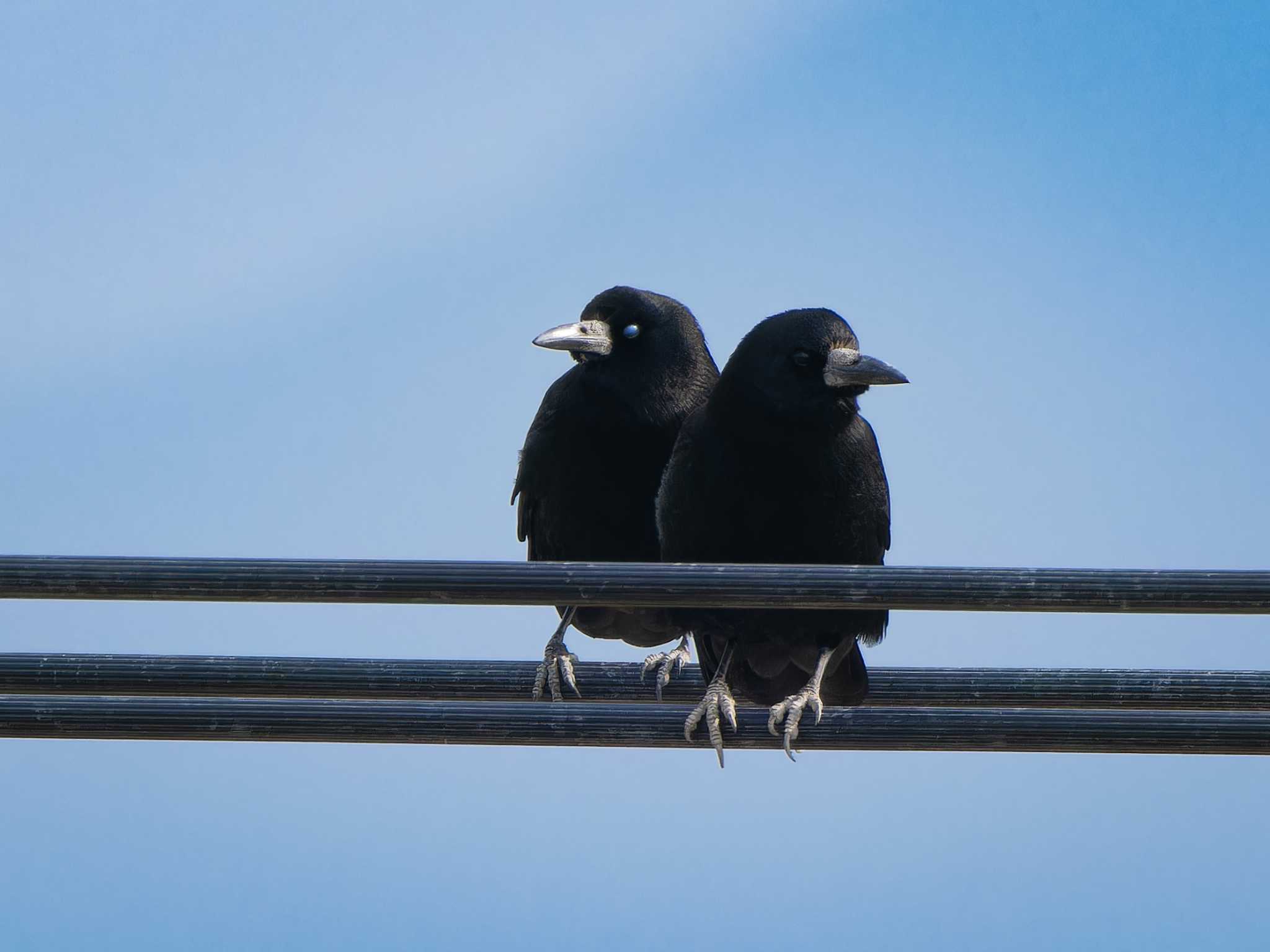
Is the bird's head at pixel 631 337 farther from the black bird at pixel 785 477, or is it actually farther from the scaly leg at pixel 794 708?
the scaly leg at pixel 794 708

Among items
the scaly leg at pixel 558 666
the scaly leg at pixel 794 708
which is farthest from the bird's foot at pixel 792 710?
the scaly leg at pixel 558 666

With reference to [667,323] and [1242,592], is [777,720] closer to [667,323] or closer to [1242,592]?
[1242,592]

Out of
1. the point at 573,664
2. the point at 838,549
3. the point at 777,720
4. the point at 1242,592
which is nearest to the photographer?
the point at 1242,592

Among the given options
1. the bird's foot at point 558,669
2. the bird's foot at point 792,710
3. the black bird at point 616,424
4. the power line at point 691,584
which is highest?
the black bird at point 616,424

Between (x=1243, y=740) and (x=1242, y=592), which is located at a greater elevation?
(x=1242, y=592)

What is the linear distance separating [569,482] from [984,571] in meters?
2.61

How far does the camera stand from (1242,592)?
8.85 ft

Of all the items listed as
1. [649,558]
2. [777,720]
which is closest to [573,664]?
[649,558]

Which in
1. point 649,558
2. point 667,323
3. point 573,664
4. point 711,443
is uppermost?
point 667,323

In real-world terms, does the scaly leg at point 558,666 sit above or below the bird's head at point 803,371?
below

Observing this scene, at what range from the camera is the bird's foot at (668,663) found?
4.82 m

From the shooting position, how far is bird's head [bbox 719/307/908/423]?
420 cm

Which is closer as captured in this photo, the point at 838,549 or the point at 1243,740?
the point at 1243,740

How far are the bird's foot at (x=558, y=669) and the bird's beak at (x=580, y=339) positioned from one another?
112 centimetres
